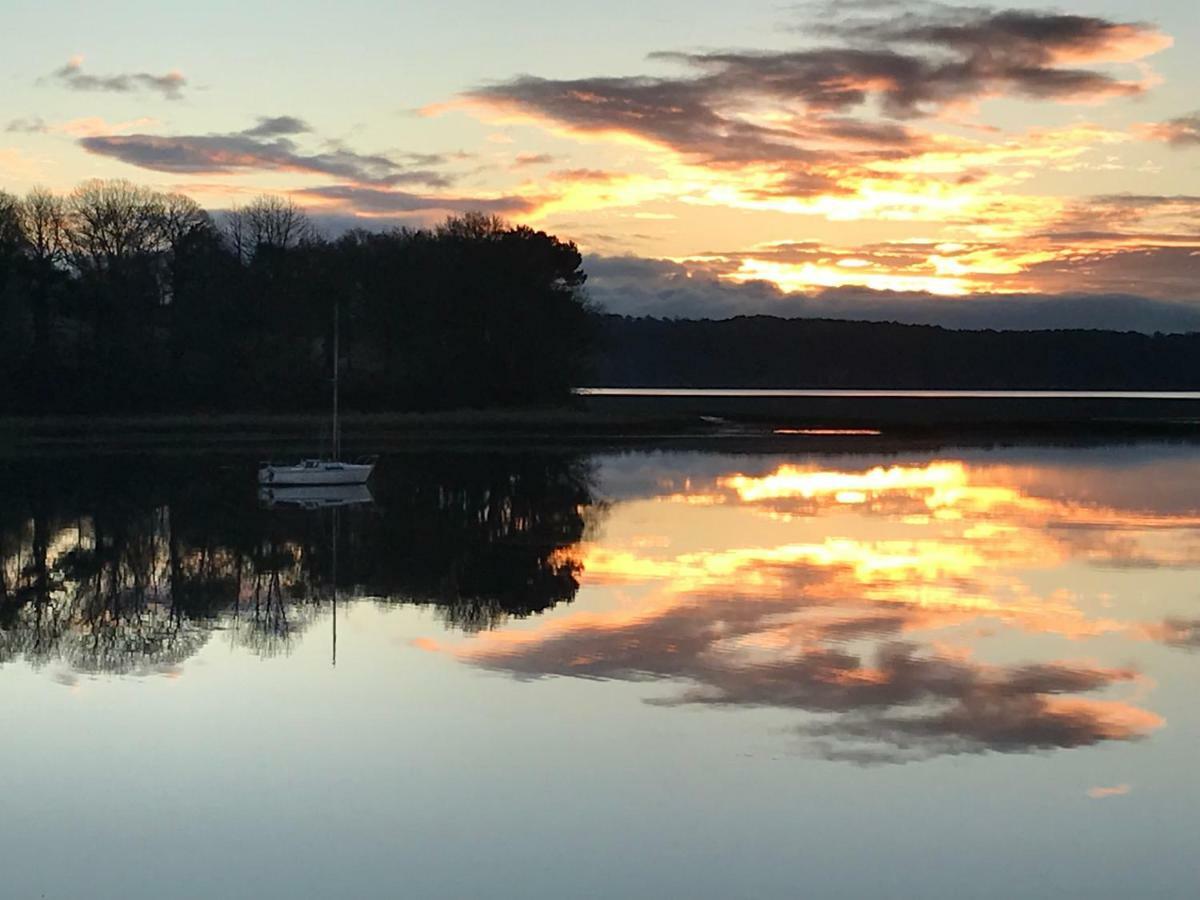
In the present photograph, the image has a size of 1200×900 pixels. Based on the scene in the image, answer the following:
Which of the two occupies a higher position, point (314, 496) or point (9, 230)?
point (9, 230)

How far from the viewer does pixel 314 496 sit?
136 ft

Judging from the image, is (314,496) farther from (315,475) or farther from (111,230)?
(111,230)

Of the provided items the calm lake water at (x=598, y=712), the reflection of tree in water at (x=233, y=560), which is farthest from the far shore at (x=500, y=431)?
the calm lake water at (x=598, y=712)

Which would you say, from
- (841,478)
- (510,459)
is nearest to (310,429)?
(510,459)

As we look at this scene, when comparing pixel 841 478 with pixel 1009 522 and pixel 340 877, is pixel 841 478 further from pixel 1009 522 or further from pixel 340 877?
pixel 340 877

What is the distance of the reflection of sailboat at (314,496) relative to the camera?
39812 mm

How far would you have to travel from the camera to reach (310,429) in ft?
256

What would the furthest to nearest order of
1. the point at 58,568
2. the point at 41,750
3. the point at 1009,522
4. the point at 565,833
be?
1. the point at 1009,522
2. the point at 58,568
3. the point at 41,750
4. the point at 565,833

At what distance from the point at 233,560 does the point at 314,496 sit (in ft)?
45.0

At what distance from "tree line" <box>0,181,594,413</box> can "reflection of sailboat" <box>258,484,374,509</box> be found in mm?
36857

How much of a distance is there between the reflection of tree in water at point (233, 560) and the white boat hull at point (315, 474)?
78 cm

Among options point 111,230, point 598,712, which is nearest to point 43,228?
point 111,230

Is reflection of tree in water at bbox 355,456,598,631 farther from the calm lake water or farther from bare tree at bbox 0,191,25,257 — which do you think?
bare tree at bbox 0,191,25,257

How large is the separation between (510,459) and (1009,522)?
2623 centimetres
